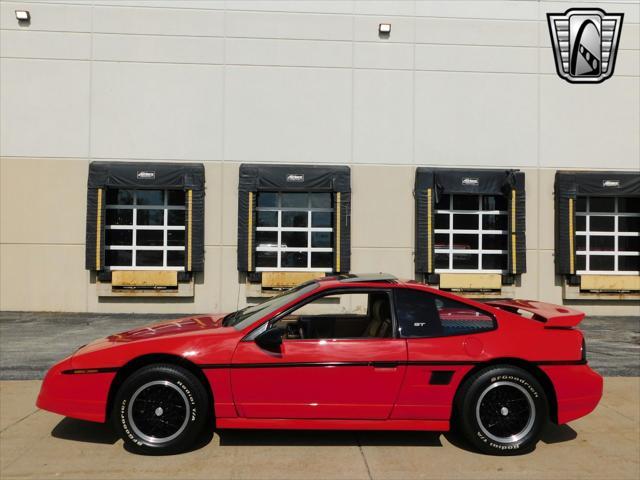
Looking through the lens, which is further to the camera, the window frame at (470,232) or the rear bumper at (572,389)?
the window frame at (470,232)

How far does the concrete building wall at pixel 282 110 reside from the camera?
1158cm

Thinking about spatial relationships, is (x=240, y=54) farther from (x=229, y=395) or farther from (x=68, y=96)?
(x=229, y=395)

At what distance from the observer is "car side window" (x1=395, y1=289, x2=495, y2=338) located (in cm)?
439

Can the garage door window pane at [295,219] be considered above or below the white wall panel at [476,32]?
below

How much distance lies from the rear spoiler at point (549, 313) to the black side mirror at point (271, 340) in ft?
7.02

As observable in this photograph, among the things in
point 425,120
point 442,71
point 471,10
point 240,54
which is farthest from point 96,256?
point 471,10

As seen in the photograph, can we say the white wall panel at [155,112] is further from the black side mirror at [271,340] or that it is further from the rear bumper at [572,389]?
the rear bumper at [572,389]

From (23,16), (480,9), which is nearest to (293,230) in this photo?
(480,9)

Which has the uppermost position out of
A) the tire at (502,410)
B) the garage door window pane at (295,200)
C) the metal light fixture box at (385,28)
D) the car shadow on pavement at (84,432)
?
the metal light fixture box at (385,28)

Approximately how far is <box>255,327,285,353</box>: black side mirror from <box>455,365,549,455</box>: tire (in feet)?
4.79

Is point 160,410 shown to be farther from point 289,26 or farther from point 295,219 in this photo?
point 289,26

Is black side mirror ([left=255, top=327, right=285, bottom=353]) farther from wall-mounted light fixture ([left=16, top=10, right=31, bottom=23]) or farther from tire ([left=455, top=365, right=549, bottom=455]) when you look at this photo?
wall-mounted light fixture ([left=16, top=10, right=31, bottom=23])

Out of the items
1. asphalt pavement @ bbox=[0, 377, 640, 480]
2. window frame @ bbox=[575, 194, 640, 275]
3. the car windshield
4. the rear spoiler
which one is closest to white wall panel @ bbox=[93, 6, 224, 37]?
the car windshield

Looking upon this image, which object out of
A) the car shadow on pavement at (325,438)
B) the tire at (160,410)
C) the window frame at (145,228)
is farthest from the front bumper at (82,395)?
the window frame at (145,228)
